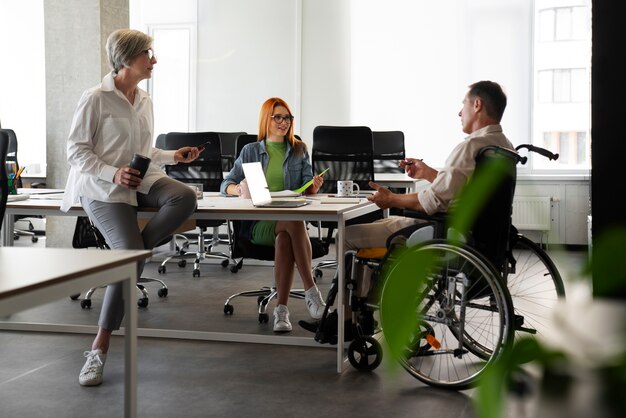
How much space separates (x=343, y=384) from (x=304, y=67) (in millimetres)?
5565

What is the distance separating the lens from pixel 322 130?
579 cm

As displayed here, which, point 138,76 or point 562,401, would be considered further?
point 138,76

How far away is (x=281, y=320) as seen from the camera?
161 inches

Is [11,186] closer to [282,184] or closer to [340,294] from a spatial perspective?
[282,184]

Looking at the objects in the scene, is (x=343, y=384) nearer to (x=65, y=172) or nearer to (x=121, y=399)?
(x=121, y=399)

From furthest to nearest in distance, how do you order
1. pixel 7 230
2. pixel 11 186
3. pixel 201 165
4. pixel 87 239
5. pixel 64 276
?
pixel 201 165 → pixel 87 239 → pixel 7 230 → pixel 11 186 → pixel 64 276

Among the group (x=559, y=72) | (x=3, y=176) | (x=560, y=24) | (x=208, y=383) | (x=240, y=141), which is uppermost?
(x=560, y=24)

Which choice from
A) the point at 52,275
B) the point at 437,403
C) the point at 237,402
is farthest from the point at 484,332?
the point at 52,275

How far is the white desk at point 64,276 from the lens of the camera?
152 cm

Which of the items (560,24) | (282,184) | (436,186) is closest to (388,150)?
(560,24)

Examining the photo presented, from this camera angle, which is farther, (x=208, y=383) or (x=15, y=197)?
(x=15, y=197)

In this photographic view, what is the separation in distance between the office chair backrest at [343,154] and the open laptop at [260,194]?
194 cm

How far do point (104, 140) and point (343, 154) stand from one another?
8.60ft

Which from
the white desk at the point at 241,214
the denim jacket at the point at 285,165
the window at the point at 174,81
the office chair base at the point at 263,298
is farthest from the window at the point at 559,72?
the white desk at the point at 241,214
